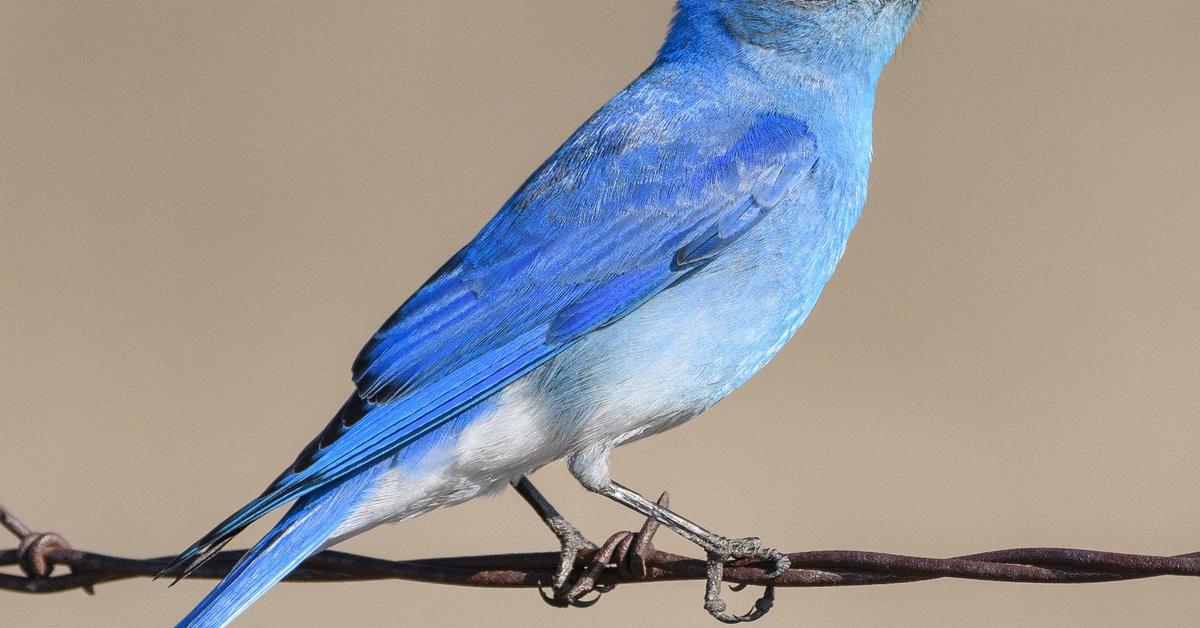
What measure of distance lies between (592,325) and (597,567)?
28.5 inches

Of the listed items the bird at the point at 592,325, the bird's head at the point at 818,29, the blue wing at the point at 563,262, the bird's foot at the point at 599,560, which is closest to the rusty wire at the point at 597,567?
the bird's foot at the point at 599,560

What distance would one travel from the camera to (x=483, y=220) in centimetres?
919

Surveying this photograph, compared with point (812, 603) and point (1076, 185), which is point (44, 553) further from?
point (1076, 185)

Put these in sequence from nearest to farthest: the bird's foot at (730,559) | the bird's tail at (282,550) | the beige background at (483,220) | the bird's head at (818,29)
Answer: the bird's tail at (282,550) < the bird's foot at (730,559) < the bird's head at (818,29) < the beige background at (483,220)

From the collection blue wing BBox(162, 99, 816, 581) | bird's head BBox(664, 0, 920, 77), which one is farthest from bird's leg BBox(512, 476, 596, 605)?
bird's head BBox(664, 0, 920, 77)

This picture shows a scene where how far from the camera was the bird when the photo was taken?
13.5 feet

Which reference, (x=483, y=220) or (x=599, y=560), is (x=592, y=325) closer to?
(x=599, y=560)

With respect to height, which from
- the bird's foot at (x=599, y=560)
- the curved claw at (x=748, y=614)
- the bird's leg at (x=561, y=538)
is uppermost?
the bird's leg at (x=561, y=538)

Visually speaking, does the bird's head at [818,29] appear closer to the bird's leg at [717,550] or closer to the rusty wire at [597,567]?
the bird's leg at [717,550]

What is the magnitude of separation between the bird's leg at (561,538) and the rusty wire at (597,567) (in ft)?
0.15

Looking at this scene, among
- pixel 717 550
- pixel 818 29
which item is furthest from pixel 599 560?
pixel 818 29

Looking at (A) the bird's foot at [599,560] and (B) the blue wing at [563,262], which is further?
(B) the blue wing at [563,262]

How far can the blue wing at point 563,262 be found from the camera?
416 centimetres

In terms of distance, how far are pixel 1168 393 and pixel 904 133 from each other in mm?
2407
